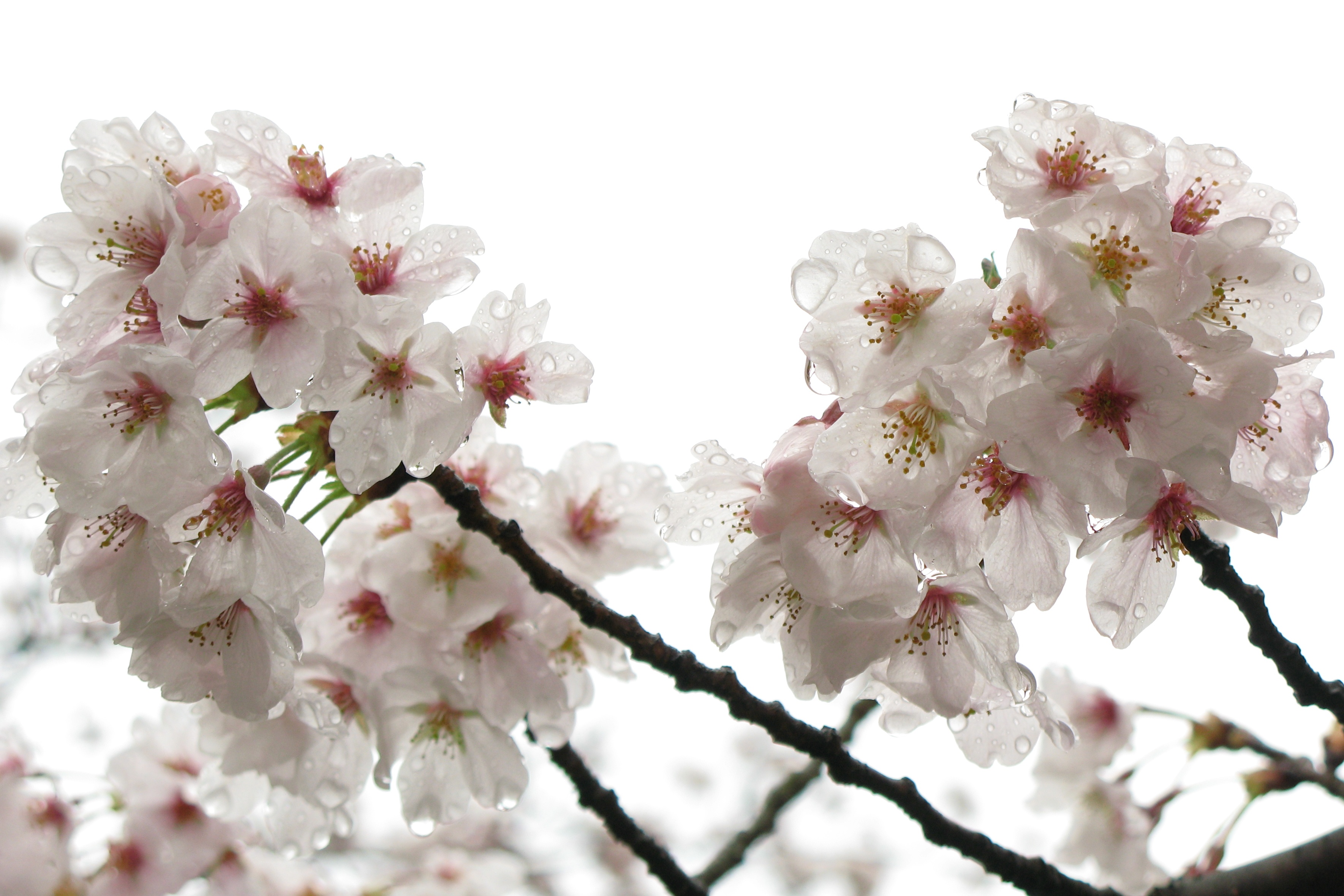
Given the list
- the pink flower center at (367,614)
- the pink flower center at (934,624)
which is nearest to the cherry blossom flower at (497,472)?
the pink flower center at (367,614)

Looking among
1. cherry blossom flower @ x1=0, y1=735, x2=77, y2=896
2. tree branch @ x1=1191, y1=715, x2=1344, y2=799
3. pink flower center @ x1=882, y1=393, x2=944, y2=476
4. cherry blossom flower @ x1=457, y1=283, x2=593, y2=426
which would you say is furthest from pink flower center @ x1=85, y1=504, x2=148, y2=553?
tree branch @ x1=1191, y1=715, x2=1344, y2=799

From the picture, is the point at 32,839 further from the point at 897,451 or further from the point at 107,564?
the point at 897,451

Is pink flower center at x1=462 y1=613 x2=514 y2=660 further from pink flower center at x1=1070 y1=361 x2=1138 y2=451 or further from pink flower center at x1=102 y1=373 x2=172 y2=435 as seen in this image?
pink flower center at x1=1070 y1=361 x2=1138 y2=451

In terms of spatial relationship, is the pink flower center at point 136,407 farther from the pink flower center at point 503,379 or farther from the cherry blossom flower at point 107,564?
the pink flower center at point 503,379

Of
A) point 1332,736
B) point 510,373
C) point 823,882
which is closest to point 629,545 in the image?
point 510,373

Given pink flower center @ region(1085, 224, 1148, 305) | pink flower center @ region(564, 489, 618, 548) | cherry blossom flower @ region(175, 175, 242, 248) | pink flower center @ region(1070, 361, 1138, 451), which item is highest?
pink flower center @ region(1085, 224, 1148, 305)

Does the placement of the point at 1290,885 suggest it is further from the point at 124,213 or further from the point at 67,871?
the point at 67,871

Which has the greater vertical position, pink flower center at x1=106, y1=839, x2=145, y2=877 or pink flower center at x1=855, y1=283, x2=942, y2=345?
pink flower center at x1=855, y1=283, x2=942, y2=345

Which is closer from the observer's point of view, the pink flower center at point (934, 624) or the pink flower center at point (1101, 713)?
the pink flower center at point (934, 624)
